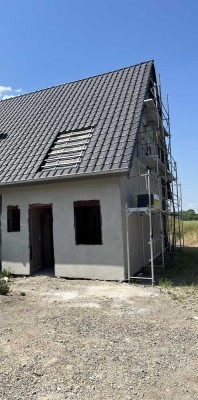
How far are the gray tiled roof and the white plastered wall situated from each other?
0.60 m

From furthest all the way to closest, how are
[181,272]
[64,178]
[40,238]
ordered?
[40,238] < [181,272] < [64,178]

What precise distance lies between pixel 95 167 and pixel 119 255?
275 centimetres

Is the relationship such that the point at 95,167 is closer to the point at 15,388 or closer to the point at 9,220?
the point at 9,220

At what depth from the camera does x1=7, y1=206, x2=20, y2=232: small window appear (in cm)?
1215

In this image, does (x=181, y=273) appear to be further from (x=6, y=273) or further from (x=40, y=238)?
(x=6, y=273)

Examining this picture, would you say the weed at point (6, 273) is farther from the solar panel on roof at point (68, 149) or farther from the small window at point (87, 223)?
the solar panel on roof at point (68, 149)

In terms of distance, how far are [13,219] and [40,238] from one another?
4.01ft

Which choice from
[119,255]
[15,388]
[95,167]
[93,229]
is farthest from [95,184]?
[15,388]

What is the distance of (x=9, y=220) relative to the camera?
480 inches

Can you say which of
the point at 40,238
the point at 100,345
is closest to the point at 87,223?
the point at 40,238

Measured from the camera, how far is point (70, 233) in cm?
1083

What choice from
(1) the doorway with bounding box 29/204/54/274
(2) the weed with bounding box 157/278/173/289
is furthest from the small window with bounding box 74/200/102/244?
(2) the weed with bounding box 157/278/173/289

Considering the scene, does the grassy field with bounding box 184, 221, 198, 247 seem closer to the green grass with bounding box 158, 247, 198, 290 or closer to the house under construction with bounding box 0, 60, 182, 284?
the green grass with bounding box 158, 247, 198, 290

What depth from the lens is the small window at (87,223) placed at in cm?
1080
